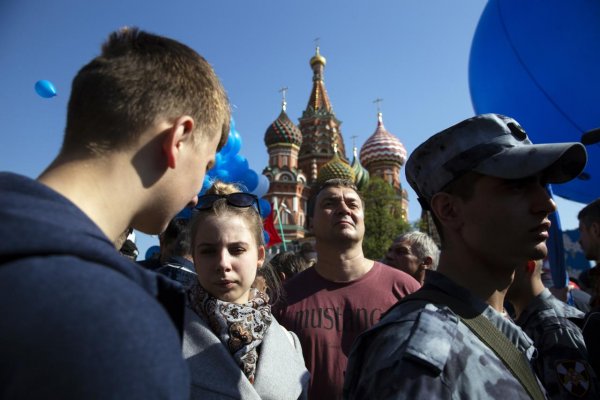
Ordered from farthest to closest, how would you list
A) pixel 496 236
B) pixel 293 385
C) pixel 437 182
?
pixel 293 385 < pixel 437 182 < pixel 496 236

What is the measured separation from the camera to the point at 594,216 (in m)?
3.04

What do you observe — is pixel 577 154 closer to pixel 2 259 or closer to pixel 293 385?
pixel 293 385

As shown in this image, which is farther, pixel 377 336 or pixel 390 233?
pixel 390 233

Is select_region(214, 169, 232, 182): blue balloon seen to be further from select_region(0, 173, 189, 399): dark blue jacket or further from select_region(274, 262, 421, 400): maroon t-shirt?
select_region(0, 173, 189, 399): dark blue jacket

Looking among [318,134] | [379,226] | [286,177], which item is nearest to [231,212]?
[379,226]

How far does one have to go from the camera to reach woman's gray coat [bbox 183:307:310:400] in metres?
1.75

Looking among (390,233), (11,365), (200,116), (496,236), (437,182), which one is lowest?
(390,233)

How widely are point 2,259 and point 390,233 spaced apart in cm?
2835

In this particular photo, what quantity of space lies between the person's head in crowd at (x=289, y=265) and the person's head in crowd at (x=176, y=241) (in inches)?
61.7

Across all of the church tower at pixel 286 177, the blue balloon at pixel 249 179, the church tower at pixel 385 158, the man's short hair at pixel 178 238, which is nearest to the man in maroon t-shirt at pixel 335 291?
the man's short hair at pixel 178 238

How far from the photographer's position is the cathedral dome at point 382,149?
43688mm

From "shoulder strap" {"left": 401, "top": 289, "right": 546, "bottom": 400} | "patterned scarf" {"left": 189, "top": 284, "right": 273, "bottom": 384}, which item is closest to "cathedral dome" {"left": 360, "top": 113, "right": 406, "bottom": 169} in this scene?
"patterned scarf" {"left": 189, "top": 284, "right": 273, "bottom": 384}

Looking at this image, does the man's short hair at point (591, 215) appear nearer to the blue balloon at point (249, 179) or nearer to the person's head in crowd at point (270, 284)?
the person's head in crowd at point (270, 284)

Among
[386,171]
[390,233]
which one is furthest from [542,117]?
[386,171]
